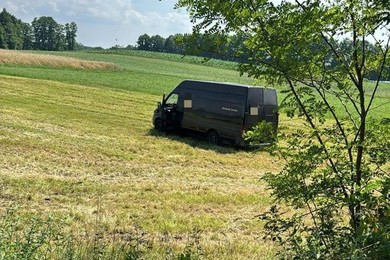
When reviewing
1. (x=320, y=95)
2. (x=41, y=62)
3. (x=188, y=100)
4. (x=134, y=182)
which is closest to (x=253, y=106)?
(x=188, y=100)

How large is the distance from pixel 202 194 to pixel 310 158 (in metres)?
6.14

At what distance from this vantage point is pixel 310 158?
3.21 metres

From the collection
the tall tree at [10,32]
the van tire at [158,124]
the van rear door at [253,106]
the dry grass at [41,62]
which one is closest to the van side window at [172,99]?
the van tire at [158,124]

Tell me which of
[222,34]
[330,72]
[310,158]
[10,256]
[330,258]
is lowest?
[10,256]

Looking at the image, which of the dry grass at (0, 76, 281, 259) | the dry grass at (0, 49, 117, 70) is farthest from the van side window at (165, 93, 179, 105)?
the dry grass at (0, 49, 117, 70)

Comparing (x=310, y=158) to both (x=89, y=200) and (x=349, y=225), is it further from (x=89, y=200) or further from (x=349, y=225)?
(x=89, y=200)

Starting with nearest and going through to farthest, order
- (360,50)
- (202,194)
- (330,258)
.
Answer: (330,258)
(360,50)
(202,194)

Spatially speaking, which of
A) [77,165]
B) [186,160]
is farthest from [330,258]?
[186,160]

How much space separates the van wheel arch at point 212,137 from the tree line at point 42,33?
119974mm

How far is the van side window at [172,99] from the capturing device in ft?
56.5

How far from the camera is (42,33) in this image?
143m

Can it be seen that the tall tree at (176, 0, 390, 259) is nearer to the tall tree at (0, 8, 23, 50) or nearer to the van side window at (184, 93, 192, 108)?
the van side window at (184, 93, 192, 108)

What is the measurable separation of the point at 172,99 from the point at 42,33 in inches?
5423

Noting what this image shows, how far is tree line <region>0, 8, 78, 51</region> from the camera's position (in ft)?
424
